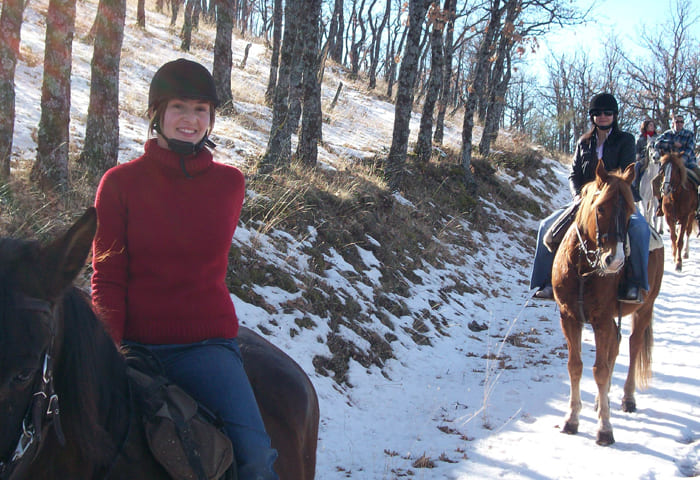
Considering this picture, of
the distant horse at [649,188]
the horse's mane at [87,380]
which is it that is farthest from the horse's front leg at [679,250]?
the horse's mane at [87,380]

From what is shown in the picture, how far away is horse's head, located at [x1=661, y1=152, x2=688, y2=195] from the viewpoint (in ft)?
38.7

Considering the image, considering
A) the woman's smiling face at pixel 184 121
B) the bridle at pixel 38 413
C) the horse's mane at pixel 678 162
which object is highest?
the horse's mane at pixel 678 162

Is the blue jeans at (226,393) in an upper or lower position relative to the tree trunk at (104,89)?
lower

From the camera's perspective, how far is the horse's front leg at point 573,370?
507 centimetres

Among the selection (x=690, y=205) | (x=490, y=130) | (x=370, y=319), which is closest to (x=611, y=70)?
(x=490, y=130)

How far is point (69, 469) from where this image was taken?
1594 mm

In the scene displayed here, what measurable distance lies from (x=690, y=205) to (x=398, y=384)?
9360 millimetres

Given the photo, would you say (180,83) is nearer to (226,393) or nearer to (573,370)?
(226,393)

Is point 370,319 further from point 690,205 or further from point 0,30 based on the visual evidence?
point 690,205

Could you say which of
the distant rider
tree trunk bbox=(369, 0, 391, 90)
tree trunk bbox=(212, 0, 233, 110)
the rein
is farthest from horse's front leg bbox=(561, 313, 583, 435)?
tree trunk bbox=(369, 0, 391, 90)

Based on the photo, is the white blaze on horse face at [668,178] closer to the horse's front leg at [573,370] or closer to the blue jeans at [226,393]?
the horse's front leg at [573,370]

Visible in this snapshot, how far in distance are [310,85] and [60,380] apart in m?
9.44

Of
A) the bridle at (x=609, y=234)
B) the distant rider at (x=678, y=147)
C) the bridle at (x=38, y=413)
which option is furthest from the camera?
the distant rider at (x=678, y=147)

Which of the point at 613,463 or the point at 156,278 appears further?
the point at 613,463
